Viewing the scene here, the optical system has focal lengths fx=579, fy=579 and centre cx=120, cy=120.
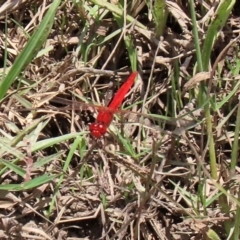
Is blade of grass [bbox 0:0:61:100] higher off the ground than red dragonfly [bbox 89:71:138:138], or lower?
higher

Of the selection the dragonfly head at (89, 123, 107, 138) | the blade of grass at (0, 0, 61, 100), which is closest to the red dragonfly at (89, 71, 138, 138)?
the dragonfly head at (89, 123, 107, 138)

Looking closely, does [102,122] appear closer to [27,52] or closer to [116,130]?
[116,130]

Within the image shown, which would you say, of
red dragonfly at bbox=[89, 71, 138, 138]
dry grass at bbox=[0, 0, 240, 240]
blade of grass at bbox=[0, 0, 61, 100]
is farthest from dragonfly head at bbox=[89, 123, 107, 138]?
blade of grass at bbox=[0, 0, 61, 100]

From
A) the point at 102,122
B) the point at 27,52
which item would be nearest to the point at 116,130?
the point at 102,122

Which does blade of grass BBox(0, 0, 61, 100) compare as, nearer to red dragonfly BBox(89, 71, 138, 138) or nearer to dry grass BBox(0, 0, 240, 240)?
dry grass BBox(0, 0, 240, 240)

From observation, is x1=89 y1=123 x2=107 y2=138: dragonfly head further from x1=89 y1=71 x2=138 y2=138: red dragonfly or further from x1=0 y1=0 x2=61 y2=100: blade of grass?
x1=0 y1=0 x2=61 y2=100: blade of grass

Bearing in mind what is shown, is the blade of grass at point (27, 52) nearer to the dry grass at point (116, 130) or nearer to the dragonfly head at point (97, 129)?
the dry grass at point (116, 130)

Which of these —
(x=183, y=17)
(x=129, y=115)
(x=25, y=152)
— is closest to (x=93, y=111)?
(x=129, y=115)

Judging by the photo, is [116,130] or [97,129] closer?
[97,129]
